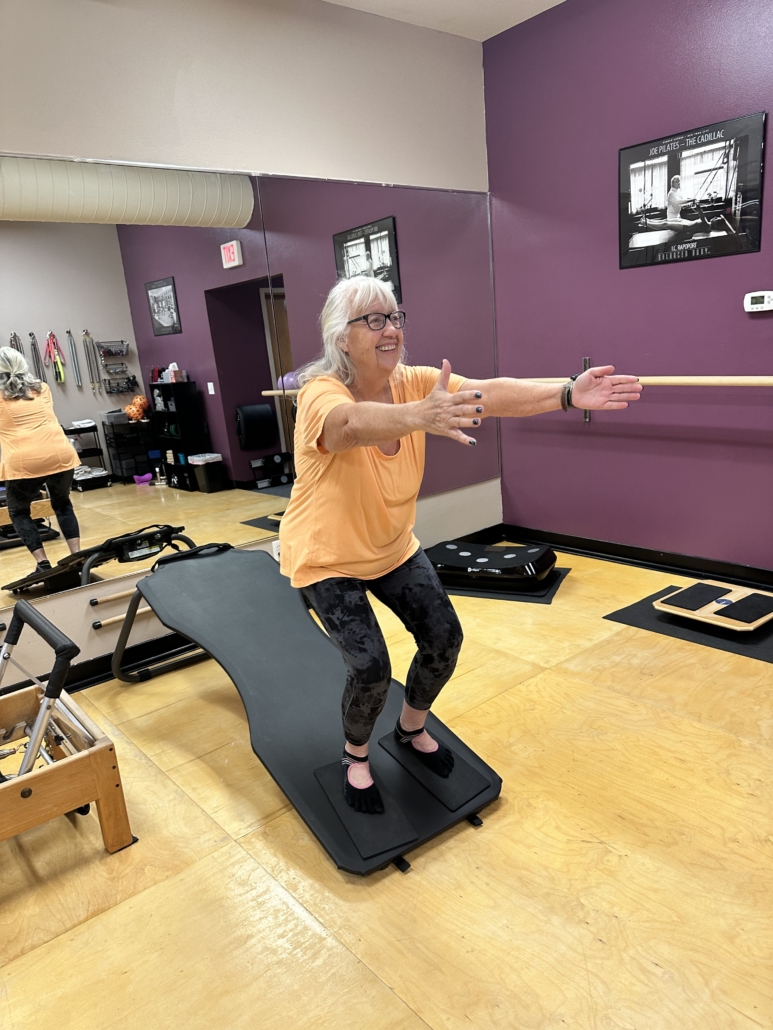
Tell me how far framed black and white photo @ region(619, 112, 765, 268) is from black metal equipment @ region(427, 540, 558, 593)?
1579 mm

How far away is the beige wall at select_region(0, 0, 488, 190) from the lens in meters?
2.63

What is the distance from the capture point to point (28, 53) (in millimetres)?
2572

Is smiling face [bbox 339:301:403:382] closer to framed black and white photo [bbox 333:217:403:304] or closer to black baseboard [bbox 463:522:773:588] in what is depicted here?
framed black and white photo [bbox 333:217:403:304]

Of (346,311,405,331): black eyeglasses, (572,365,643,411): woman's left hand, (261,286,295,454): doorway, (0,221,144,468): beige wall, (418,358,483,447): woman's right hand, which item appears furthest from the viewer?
(261,286,295,454): doorway

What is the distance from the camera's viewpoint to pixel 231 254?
130 inches

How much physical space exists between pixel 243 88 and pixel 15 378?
1604mm

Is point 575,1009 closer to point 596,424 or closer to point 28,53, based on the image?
point 596,424

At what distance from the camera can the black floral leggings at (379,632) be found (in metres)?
1.83

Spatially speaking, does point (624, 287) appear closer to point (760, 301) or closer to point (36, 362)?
point (760, 301)

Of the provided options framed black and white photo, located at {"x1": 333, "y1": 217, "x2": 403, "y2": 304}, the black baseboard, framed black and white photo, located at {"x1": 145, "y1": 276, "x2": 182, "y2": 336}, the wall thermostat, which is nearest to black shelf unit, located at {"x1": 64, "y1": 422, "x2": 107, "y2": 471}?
framed black and white photo, located at {"x1": 145, "y1": 276, "x2": 182, "y2": 336}

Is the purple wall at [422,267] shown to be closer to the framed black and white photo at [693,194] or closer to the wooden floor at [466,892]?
the framed black and white photo at [693,194]

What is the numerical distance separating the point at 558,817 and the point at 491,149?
12.2ft

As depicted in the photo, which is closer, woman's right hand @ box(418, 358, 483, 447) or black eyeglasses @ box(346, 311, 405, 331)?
woman's right hand @ box(418, 358, 483, 447)

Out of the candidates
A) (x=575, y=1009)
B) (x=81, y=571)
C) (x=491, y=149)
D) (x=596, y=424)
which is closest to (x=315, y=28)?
(x=491, y=149)
